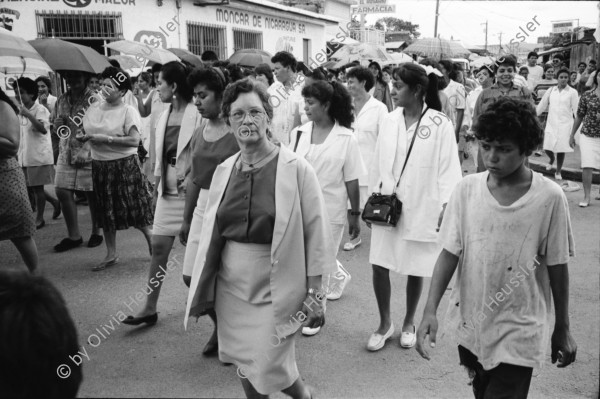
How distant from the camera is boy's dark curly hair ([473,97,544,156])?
2447 mm

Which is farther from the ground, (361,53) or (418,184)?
(361,53)

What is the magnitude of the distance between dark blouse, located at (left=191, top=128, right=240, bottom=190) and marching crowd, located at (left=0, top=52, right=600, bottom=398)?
0.01 metres

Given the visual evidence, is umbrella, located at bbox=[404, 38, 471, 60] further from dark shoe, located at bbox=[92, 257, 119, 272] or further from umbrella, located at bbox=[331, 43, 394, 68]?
dark shoe, located at bbox=[92, 257, 119, 272]

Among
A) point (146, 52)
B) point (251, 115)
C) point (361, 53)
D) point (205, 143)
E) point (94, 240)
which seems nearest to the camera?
point (251, 115)

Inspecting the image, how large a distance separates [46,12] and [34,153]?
7081 mm

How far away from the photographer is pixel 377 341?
4180 millimetres

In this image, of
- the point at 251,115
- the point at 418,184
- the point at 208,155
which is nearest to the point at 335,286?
the point at 418,184

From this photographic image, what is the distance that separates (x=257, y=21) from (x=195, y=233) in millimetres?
18040

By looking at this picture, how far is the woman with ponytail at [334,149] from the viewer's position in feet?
15.4

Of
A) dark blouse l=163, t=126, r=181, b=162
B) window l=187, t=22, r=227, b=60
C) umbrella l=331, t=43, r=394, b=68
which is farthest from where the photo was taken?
window l=187, t=22, r=227, b=60

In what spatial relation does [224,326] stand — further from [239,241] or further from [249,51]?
[249,51]

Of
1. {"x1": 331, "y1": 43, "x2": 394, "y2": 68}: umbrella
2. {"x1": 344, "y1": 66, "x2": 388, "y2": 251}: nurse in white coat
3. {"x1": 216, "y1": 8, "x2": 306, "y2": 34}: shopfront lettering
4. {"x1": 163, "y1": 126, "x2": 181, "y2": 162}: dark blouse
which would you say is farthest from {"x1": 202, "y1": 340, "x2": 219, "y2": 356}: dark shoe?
{"x1": 216, "y1": 8, "x2": 306, "y2": 34}: shopfront lettering

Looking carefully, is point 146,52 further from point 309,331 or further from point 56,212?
point 309,331

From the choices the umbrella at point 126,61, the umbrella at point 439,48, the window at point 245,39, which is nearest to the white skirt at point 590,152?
the umbrella at point 126,61
